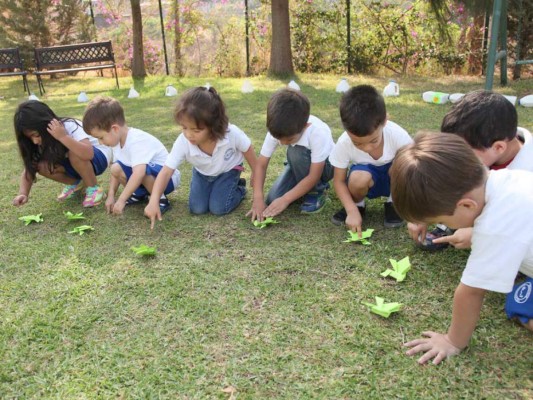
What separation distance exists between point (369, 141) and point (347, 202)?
371 millimetres

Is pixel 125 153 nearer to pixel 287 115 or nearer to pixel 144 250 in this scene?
pixel 144 250

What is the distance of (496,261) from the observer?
1.28 m

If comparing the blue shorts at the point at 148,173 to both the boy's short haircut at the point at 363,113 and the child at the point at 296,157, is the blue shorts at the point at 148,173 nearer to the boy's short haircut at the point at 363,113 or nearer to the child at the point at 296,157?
the child at the point at 296,157

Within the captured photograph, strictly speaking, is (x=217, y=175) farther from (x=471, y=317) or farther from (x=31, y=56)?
(x=31, y=56)

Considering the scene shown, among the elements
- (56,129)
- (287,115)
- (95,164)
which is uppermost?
(287,115)

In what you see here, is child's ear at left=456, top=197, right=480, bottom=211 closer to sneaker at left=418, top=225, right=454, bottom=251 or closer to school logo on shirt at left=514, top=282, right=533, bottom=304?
school logo on shirt at left=514, top=282, right=533, bottom=304

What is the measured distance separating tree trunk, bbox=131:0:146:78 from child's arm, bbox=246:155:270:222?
676 centimetres

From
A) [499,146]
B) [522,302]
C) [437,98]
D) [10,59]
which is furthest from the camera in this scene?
[10,59]

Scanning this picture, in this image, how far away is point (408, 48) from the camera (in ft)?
24.8

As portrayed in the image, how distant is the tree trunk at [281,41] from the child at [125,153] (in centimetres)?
507

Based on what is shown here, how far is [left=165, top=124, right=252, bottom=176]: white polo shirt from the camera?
8.84ft

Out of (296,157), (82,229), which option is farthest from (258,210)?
(82,229)

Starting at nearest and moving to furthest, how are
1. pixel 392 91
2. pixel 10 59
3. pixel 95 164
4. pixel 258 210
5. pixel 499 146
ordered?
1. pixel 499 146
2. pixel 258 210
3. pixel 95 164
4. pixel 392 91
5. pixel 10 59

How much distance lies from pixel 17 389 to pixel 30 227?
1.52m
